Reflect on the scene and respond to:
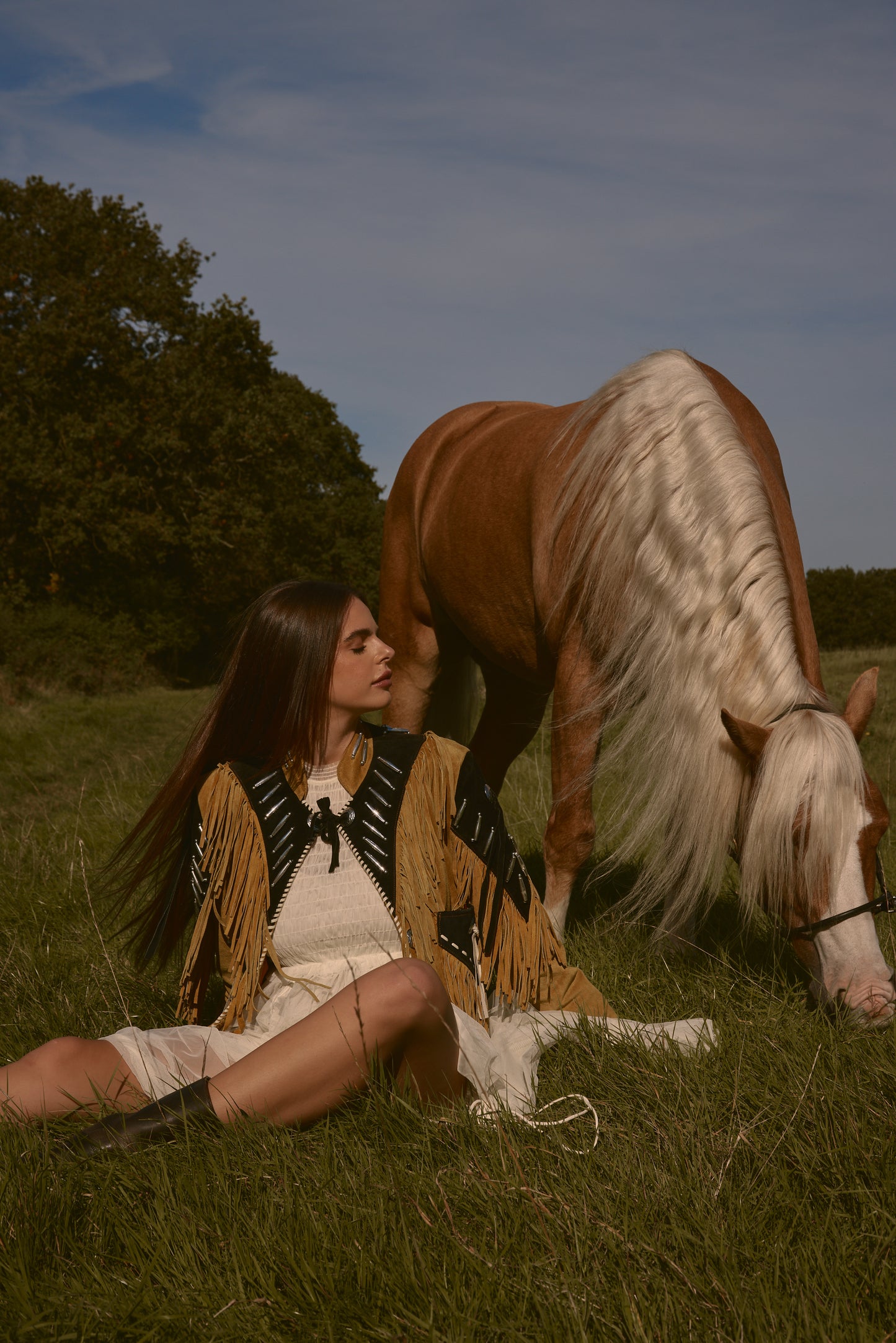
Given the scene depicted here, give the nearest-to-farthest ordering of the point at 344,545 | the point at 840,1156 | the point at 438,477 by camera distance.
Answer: the point at 840,1156 → the point at 438,477 → the point at 344,545

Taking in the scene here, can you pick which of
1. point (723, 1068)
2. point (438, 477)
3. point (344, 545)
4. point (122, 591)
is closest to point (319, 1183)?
point (723, 1068)

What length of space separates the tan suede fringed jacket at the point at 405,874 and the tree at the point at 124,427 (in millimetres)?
19325

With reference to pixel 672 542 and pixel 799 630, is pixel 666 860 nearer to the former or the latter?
pixel 799 630

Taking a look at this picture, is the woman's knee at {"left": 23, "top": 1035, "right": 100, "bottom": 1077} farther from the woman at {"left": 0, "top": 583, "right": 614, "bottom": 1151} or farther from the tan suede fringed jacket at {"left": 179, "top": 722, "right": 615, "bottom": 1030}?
the tan suede fringed jacket at {"left": 179, "top": 722, "right": 615, "bottom": 1030}

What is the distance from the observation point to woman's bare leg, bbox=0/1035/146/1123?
2166mm

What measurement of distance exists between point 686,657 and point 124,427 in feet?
66.5

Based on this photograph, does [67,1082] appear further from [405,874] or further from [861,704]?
[861,704]

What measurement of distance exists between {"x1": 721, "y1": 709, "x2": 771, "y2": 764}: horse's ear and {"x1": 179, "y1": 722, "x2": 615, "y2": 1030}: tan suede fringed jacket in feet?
2.17

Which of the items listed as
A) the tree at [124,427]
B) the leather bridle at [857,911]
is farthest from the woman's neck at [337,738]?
the tree at [124,427]

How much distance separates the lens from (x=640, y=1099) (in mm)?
2232

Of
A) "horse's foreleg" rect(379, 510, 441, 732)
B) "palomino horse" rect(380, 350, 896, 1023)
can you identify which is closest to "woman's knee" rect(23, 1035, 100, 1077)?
"palomino horse" rect(380, 350, 896, 1023)

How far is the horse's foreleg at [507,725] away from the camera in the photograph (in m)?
4.98

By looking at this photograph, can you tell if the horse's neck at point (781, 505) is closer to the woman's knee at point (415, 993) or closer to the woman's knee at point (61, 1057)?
the woman's knee at point (415, 993)

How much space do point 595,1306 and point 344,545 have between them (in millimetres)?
29677
